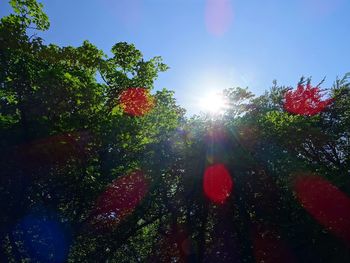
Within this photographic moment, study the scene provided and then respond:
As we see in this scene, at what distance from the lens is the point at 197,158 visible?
1853 cm

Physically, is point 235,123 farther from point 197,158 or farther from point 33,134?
point 33,134

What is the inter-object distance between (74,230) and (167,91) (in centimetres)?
882

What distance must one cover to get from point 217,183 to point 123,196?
492cm

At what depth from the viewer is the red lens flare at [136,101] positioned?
19.1 metres

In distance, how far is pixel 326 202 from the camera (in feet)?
55.4

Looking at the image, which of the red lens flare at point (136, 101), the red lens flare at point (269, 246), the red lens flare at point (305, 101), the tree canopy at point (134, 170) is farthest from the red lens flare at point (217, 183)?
the red lens flare at point (305, 101)

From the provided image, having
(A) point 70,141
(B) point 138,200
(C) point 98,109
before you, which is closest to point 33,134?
(A) point 70,141

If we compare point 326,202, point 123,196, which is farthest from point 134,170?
point 326,202

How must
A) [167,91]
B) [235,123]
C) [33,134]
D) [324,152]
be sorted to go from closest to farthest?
[33,134]
[235,123]
[167,91]
[324,152]

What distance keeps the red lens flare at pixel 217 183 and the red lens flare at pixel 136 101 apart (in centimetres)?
462

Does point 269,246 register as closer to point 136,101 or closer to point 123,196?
point 123,196

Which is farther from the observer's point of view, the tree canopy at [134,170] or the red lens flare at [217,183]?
the red lens flare at [217,183]

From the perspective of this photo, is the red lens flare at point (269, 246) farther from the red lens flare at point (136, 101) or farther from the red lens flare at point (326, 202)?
the red lens flare at point (136, 101)

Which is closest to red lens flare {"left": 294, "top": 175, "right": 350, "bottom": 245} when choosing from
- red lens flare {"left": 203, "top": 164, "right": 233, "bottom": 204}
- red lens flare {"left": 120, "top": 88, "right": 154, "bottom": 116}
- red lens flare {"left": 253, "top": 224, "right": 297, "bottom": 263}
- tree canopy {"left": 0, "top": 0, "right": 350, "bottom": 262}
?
tree canopy {"left": 0, "top": 0, "right": 350, "bottom": 262}
